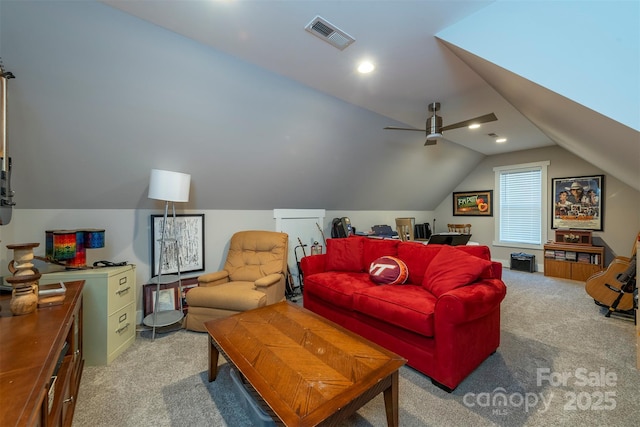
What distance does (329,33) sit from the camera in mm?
1944

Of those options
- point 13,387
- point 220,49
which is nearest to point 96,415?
point 13,387

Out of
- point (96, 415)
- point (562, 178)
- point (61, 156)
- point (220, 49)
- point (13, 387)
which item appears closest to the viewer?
point (13, 387)

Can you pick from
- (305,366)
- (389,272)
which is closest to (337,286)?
(389,272)

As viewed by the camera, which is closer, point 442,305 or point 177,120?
point 442,305

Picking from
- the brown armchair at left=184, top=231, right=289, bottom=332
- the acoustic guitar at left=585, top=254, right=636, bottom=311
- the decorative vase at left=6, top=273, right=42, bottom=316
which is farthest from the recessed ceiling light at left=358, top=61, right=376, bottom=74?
the acoustic guitar at left=585, top=254, right=636, bottom=311

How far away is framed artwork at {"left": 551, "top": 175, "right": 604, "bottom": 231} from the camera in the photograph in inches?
185

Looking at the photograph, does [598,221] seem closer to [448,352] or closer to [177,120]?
[448,352]

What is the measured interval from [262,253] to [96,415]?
213 centimetres

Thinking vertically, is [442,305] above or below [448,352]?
above

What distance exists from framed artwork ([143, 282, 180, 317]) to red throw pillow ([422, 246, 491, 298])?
9.70 feet

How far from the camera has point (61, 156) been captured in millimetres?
2430

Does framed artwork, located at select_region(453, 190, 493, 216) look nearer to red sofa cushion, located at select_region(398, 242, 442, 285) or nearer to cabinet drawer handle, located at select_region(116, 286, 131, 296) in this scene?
red sofa cushion, located at select_region(398, 242, 442, 285)

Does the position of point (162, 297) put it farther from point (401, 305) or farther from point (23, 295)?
point (401, 305)

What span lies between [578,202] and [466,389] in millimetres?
5150
